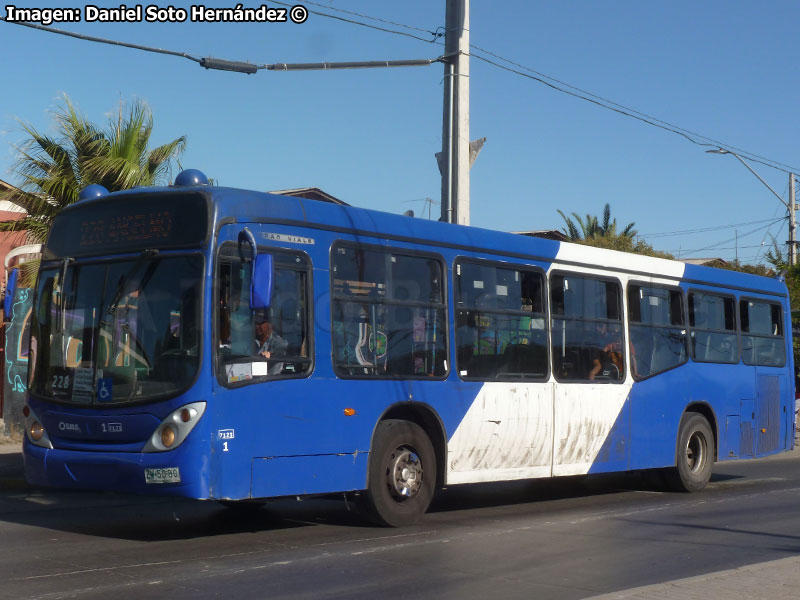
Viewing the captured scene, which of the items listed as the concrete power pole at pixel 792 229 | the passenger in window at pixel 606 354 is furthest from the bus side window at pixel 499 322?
the concrete power pole at pixel 792 229

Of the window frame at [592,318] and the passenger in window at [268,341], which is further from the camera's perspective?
the window frame at [592,318]

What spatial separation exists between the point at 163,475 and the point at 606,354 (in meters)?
6.66

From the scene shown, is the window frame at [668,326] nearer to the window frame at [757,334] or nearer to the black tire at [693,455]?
the black tire at [693,455]

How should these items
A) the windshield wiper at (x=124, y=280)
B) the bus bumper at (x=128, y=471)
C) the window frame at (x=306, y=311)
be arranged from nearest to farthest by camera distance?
1. the bus bumper at (x=128, y=471)
2. the window frame at (x=306, y=311)
3. the windshield wiper at (x=124, y=280)

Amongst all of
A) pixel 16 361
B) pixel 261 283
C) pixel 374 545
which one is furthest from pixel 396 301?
pixel 16 361

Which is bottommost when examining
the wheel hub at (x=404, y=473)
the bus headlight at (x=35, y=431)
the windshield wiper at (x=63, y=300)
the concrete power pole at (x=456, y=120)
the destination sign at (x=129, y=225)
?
the wheel hub at (x=404, y=473)

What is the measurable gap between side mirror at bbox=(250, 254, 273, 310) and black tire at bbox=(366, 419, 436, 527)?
2.34 metres

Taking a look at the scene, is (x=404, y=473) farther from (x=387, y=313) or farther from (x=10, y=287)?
(x=10, y=287)

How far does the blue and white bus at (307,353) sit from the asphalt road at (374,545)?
597mm

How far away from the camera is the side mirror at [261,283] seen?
879 cm

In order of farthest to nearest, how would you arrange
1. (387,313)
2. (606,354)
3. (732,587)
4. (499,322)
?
(606,354) → (499,322) → (387,313) → (732,587)

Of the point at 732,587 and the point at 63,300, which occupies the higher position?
the point at 63,300

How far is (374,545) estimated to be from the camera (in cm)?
959

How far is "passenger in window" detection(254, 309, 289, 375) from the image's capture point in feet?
31.3
